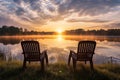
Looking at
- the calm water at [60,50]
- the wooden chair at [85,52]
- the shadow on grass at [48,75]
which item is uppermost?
the wooden chair at [85,52]

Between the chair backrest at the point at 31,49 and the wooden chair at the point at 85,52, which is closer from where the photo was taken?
the chair backrest at the point at 31,49

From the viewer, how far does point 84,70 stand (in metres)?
7.25

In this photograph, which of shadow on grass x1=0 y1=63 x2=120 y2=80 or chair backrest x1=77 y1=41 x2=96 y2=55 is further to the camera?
chair backrest x1=77 y1=41 x2=96 y2=55

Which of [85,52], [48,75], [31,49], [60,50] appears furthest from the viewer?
[60,50]

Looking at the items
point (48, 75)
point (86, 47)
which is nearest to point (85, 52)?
point (86, 47)

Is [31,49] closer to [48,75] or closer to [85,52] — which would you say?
[48,75]

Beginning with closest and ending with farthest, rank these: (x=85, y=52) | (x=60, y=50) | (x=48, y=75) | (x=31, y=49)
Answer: (x=48, y=75), (x=31, y=49), (x=85, y=52), (x=60, y=50)

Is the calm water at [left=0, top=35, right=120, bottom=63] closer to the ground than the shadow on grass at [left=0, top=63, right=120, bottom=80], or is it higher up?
closer to the ground

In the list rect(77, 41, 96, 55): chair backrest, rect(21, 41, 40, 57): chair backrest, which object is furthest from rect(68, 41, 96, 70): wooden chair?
rect(21, 41, 40, 57): chair backrest

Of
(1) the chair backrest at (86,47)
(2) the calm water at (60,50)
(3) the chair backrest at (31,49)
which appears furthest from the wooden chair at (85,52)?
(2) the calm water at (60,50)

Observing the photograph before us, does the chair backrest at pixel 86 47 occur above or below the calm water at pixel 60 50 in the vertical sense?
above

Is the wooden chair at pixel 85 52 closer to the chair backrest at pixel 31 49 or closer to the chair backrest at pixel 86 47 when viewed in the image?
the chair backrest at pixel 86 47

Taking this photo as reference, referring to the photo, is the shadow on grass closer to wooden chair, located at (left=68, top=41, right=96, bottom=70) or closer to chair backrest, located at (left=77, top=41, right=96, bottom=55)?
wooden chair, located at (left=68, top=41, right=96, bottom=70)

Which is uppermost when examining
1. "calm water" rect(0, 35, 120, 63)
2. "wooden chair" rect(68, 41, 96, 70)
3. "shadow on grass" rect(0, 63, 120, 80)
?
"wooden chair" rect(68, 41, 96, 70)
